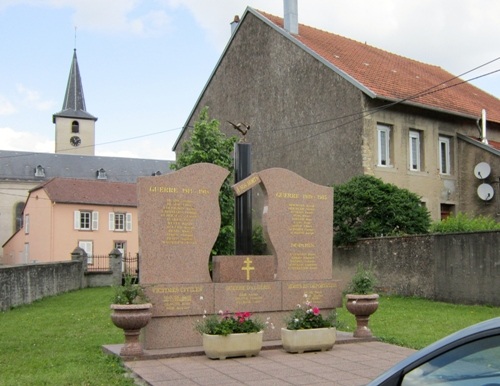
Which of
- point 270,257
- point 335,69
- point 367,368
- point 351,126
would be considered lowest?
point 367,368

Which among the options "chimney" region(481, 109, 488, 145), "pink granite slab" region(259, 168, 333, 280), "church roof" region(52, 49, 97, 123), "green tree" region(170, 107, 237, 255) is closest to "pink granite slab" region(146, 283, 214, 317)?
"pink granite slab" region(259, 168, 333, 280)

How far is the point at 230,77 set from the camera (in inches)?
1272

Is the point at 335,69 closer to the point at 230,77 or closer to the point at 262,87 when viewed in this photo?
the point at 262,87

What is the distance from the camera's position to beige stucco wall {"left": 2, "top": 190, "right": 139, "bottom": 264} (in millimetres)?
49844

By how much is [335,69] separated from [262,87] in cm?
533

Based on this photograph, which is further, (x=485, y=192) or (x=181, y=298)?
(x=485, y=192)

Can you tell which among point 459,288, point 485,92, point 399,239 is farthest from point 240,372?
point 485,92

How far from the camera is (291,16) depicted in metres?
29.4

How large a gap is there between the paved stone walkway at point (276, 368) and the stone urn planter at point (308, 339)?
4.7 inches

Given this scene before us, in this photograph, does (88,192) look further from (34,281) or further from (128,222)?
(34,281)

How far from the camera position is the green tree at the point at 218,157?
26.0 metres

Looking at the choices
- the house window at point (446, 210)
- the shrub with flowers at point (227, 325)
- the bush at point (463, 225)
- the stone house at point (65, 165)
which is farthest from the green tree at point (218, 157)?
the stone house at point (65, 165)

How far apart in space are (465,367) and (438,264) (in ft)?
53.0

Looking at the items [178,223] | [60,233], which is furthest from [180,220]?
[60,233]
